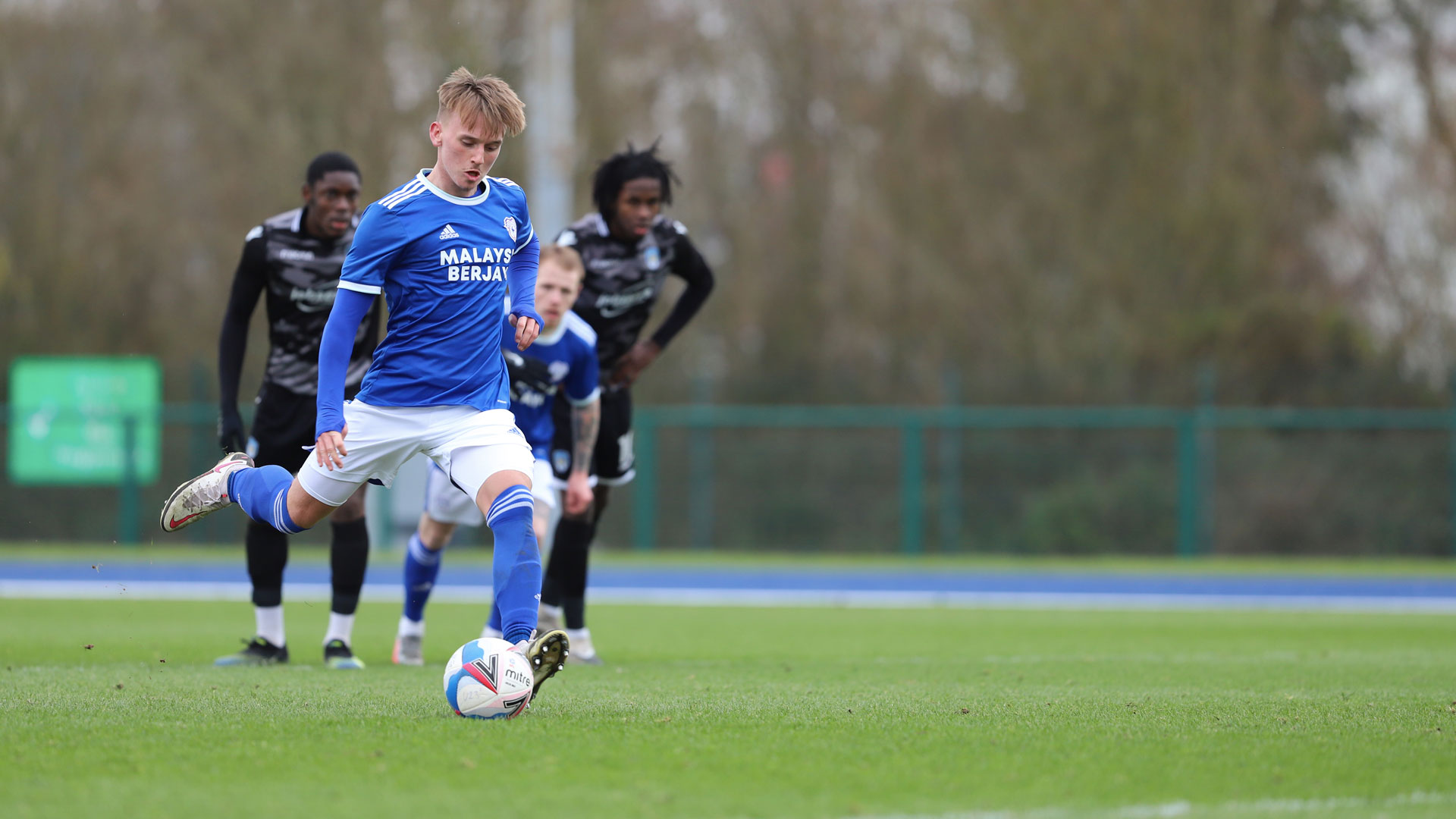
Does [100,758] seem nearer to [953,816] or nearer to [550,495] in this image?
[953,816]

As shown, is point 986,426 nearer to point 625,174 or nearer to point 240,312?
point 625,174

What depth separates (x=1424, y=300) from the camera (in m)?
22.3

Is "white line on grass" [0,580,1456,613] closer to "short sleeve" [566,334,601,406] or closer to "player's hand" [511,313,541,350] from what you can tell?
"short sleeve" [566,334,601,406]

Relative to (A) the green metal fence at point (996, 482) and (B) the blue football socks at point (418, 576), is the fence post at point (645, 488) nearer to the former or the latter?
(A) the green metal fence at point (996, 482)

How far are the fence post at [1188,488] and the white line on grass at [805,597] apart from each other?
16.3 feet

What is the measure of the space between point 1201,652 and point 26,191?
21094mm

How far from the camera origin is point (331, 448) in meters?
5.18

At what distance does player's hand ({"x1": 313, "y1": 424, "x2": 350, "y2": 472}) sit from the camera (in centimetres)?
517

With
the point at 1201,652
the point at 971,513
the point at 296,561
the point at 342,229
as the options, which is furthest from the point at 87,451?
the point at 1201,652

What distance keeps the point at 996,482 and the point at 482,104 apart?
16.8 m

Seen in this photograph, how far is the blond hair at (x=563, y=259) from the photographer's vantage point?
24.1 ft

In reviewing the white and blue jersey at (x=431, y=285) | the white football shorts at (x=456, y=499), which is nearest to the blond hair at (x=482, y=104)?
the white and blue jersey at (x=431, y=285)

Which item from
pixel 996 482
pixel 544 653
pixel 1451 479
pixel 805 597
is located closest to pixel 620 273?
pixel 544 653

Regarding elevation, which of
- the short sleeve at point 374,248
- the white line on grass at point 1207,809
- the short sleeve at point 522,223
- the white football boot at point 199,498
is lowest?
the white line on grass at point 1207,809
